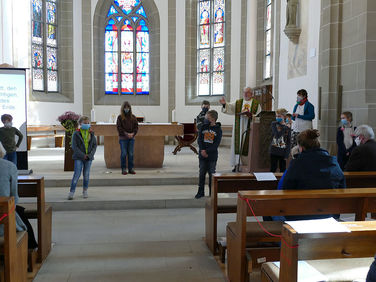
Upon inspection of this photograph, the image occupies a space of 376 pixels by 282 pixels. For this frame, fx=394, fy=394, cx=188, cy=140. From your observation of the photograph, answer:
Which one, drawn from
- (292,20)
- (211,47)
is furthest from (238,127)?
(211,47)

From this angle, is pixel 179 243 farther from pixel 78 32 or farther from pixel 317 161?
pixel 78 32

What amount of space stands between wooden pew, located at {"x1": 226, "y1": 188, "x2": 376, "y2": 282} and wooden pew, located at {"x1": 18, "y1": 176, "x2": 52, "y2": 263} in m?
1.83

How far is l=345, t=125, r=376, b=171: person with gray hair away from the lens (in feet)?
14.6

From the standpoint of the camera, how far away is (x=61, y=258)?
12.5ft

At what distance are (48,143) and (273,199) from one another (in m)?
11.3

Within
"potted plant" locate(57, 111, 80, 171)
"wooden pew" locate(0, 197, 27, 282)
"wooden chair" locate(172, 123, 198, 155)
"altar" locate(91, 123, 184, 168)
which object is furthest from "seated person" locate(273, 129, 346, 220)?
"wooden chair" locate(172, 123, 198, 155)

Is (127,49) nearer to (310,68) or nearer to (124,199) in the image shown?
(310,68)

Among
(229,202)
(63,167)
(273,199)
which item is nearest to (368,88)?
(229,202)

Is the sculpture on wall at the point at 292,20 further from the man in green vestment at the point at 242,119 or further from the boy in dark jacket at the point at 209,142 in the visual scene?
the boy in dark jacket at the point at 209,142

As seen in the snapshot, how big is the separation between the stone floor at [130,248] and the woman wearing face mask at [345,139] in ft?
7.17

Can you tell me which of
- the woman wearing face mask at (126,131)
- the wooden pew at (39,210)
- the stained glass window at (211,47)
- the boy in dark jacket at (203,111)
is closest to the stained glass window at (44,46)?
the stained glass window at (211,47)

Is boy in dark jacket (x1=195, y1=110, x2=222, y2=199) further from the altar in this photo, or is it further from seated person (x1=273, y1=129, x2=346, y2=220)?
the altar

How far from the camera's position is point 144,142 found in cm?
831

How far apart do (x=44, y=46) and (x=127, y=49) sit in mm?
2940
